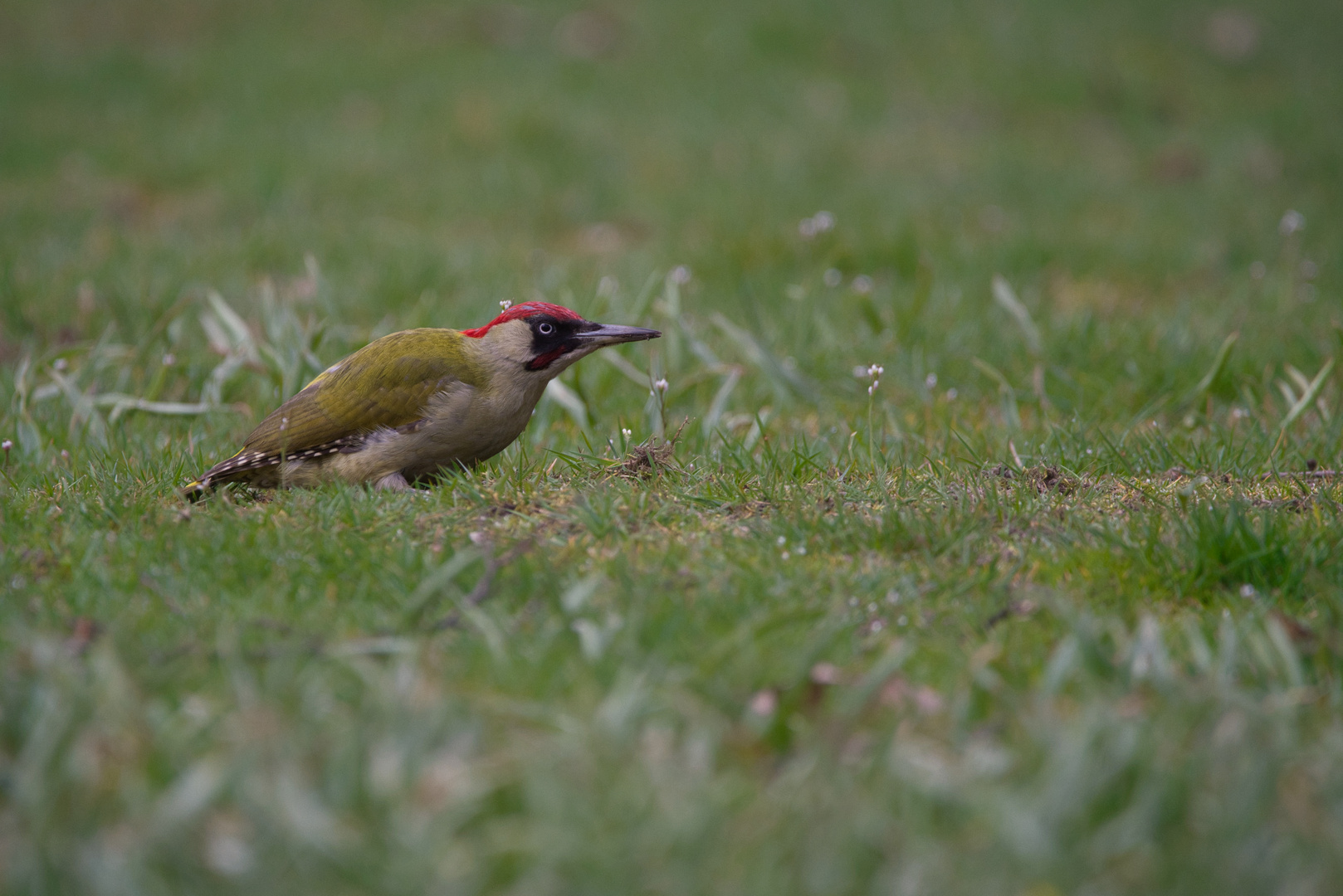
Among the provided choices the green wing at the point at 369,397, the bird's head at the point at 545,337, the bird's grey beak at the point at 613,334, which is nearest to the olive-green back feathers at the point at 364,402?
the green wing at the point at 369,397

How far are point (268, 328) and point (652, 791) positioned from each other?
3.96 metres

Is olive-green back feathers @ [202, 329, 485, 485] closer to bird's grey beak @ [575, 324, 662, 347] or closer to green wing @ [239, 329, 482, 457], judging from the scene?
green wing @ [239, 329, 482, 457]

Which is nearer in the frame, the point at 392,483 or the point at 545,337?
the point at 392,483

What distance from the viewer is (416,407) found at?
4.12 m

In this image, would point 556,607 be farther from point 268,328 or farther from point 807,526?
point 268,328

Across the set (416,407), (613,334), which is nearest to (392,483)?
(416,407)

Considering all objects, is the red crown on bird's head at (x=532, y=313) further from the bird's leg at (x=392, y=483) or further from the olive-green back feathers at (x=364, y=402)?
the bird's leg at (x=392, y=483)

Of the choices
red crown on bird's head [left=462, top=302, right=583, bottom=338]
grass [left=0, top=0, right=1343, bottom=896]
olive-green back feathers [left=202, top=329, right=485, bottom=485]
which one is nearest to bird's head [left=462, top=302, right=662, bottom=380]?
red crown on bird's head [left=462, top=302, right=583, bottom=338]

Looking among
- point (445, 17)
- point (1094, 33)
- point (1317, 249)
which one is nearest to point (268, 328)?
point (1317, 249)

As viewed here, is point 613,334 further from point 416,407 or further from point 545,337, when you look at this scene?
point 416,407

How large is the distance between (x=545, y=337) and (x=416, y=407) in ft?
1.72

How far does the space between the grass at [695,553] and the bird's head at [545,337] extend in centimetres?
24

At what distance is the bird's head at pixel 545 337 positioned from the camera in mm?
4270

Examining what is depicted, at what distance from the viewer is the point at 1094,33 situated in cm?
1359
